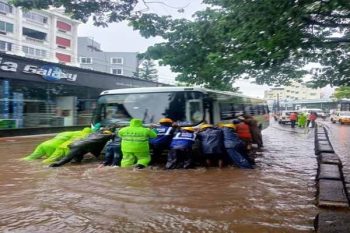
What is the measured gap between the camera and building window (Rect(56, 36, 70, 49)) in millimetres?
53234

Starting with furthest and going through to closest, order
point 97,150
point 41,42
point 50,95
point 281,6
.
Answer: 1. point 41,42
2. point 50,95
3. point 97,150
4. point 281,6

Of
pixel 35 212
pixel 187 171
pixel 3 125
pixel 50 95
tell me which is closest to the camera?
pixel 35 212

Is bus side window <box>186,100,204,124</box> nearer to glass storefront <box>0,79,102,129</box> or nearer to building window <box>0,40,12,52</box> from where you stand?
glass storefront <box>0,79,102,129</box>

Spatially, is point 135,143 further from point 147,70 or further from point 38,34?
point 147,70

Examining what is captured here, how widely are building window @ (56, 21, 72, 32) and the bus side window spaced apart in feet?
151

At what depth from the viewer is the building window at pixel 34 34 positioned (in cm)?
4916

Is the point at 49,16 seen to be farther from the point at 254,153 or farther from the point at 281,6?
the point at 281,6

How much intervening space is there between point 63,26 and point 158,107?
46.5m

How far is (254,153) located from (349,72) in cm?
599

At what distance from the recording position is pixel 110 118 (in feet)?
39.8

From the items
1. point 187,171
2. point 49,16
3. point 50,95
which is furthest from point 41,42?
point 187,171

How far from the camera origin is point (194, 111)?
1126 cm

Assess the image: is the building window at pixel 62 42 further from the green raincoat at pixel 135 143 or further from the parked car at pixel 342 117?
the green raincoat at pixel 135 143

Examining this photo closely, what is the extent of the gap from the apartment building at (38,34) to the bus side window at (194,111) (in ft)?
118
